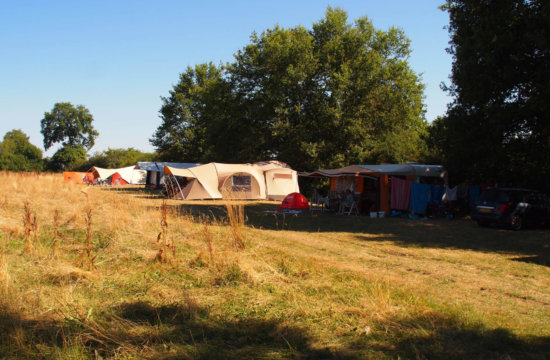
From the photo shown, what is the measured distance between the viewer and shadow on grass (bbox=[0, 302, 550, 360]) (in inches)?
141

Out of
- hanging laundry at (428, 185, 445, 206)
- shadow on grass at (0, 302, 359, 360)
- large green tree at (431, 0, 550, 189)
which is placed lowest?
shadow on grass at (0, 302, 359, 360)

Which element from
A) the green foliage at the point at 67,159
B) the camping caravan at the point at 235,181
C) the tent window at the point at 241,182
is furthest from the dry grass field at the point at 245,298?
the green foliage at the point at 67,159

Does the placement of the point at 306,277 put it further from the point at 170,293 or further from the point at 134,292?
the point at 134,292

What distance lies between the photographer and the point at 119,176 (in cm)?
4984

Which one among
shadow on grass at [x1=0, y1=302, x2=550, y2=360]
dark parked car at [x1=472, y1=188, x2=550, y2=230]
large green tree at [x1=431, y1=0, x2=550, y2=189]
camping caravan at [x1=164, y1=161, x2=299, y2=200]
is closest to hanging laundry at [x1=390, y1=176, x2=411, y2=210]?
large green tree at [x1=431, y1=0, x2=550, y2=189]

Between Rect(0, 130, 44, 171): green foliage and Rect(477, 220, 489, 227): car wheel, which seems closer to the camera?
Rect(477, 220, 489, 227): car wheel

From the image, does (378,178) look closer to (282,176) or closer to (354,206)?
(354,206)

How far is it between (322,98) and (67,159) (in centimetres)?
5712

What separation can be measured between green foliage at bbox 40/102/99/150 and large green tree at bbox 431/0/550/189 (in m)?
74.8

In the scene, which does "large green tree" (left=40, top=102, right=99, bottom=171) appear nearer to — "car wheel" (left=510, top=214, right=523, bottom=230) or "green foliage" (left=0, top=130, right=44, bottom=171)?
"green foliage" (left=0, top=130, right=44, bottom=171)

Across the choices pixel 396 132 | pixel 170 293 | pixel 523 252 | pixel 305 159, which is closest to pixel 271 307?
pixel 170 293

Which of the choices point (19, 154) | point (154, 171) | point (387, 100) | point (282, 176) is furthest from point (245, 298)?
point (19, 154)

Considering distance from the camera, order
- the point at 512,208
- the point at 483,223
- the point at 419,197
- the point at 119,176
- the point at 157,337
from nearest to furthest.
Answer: the point at 157,337 < the point at 512,208 < the point at 483,223 < the point at 419,197 < the point at 119,176

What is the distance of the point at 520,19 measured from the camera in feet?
45.9
